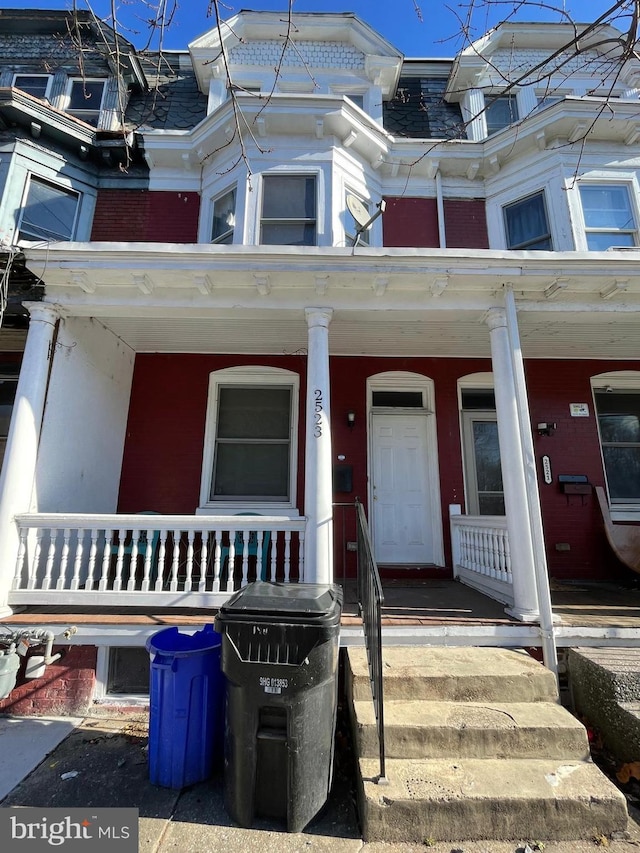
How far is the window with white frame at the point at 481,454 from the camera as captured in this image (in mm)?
5789

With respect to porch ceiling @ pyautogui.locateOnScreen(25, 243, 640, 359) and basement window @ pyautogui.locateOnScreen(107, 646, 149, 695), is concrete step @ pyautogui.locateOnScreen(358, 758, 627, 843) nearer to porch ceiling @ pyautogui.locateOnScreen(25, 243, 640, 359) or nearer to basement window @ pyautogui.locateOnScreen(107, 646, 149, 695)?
basement window @ pyautogui.locateOnScreen(107, 646, 149, 695)

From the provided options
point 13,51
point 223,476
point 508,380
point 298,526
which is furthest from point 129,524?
point 13,51

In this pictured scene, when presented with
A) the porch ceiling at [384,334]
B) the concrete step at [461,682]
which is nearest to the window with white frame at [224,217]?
the porch ceiling at [384,334]

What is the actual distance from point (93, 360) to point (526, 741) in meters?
5.22

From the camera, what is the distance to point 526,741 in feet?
8.08

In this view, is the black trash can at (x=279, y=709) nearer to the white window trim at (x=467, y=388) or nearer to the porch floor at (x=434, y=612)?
the porch floor at (x=434, y=612)

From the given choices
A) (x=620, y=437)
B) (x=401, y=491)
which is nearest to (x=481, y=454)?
(x=401, y=491)

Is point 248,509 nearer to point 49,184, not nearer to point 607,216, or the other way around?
point 49,184

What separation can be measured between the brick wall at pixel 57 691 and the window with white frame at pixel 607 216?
7.52 meters

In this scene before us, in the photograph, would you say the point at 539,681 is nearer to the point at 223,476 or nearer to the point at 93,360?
the point at 223,476

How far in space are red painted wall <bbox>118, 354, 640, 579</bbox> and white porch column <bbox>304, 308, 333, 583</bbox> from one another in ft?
5.55

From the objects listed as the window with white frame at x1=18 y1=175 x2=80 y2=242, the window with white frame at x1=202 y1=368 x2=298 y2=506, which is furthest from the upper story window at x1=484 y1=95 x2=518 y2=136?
the window with white frame at x1=18 y1=175 x2=80 y2=242

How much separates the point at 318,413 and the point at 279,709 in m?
2.33

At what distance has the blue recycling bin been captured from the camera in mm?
2480
